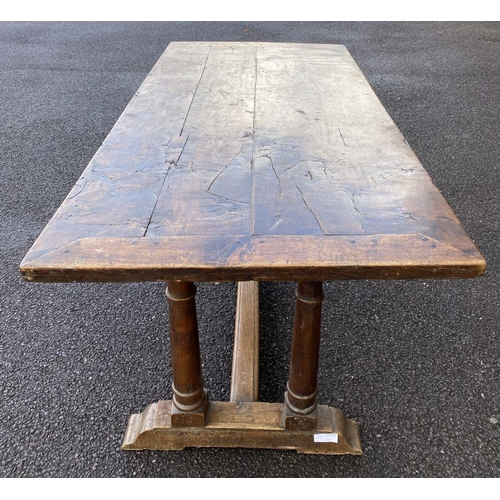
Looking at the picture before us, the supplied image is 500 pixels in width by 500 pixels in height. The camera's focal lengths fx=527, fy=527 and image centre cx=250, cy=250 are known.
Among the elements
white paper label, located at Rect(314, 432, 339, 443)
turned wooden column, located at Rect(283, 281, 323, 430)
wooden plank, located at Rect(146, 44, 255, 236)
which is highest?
wooden plank, located at Rect(146, 44, 255, 236)

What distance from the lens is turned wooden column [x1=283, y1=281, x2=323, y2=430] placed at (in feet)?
3.36

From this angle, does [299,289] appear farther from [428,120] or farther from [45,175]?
[428,120]

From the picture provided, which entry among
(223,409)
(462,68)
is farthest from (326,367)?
(462,68)

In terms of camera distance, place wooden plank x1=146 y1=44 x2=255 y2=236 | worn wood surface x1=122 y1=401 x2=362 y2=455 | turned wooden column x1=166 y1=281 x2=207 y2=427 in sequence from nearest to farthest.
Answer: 1. wooden plank x1=146 y1=44 x2=255 y2=236
2. turned wooden column x1=166 y1=281 x2=207 y2=427
3. worn wood surface x1=122 y1=401 x2=362 y2=455

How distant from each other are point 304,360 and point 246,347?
32 centimetres

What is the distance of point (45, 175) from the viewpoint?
247cm

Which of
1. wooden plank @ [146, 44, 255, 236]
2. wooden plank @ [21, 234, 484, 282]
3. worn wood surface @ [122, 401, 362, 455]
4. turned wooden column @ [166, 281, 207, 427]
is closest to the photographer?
wooden plank @ [21, 234, 484, 282]

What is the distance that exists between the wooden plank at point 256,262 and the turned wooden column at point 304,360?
7.7 inches

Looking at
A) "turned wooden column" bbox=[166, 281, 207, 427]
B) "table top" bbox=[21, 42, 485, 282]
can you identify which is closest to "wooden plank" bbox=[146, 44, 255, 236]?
"table top" bbox=[21, 42, 485, 282]

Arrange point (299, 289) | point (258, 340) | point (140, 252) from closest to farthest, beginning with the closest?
1. point (140, 252)
2. point (299, 289)
3. point (258, 340)

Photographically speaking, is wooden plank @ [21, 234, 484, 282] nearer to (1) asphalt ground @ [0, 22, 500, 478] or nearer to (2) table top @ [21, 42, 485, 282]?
(2) table top @ [21, 42, 485, 282]

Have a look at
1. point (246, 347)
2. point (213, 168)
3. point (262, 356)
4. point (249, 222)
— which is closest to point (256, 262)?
point (249, 222)

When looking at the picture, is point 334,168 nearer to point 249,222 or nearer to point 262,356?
point 249,222

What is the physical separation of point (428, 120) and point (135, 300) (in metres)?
2.16
